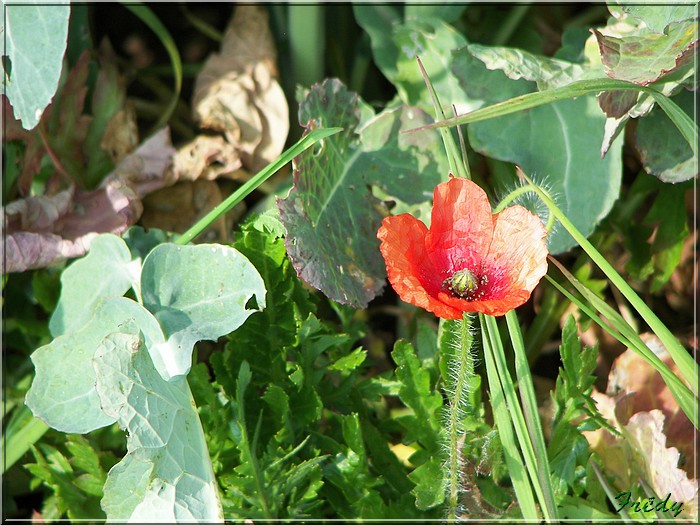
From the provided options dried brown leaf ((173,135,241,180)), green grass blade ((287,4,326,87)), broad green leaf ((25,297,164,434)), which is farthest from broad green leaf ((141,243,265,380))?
green grass blade ((287,4,326,87))

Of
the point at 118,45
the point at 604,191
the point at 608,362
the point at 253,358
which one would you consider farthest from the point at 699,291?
the point at 118,45

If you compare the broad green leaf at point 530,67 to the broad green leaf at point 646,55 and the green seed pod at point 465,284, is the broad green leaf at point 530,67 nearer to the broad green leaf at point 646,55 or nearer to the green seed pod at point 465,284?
the broad green leaf at point 646,55

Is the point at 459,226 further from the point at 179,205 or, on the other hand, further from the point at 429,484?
the point at 179,205

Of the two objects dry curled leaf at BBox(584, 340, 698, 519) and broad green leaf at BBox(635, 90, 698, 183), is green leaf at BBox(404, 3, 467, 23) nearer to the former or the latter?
broad green leaf at BBox(635, 90, 698, 183)

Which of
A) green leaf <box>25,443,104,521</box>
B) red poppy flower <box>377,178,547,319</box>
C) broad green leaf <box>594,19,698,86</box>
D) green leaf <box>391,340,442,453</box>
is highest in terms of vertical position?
broad green leaf <box>594,19,698,86</box>

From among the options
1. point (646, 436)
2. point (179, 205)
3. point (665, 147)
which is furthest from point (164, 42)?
point (646, 436)

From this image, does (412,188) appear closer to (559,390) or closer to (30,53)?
(559,390)
